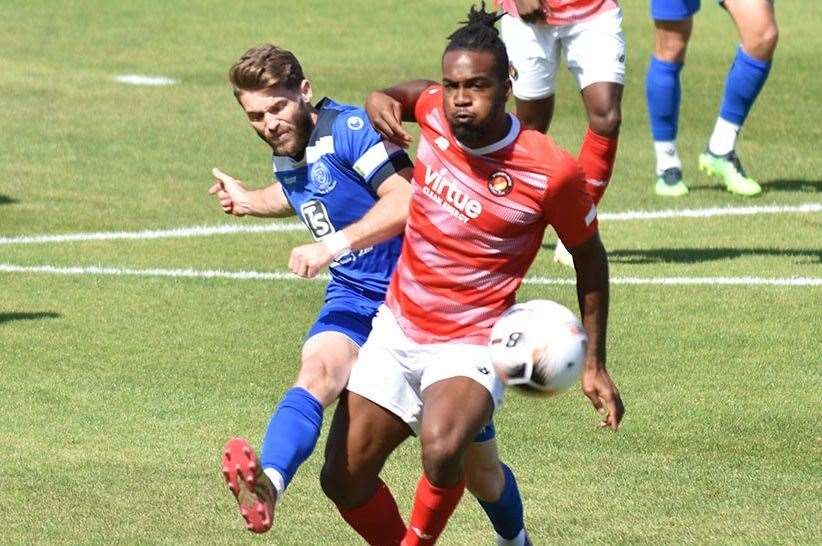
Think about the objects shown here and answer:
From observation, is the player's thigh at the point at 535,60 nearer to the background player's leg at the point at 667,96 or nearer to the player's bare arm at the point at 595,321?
the background player's leg at the point at 667,96

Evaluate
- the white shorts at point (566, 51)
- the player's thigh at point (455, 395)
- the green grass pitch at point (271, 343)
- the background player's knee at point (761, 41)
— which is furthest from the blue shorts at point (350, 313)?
the background player's knee at point (761, 41)

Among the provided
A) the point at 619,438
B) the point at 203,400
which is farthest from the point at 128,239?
the point at 619,438

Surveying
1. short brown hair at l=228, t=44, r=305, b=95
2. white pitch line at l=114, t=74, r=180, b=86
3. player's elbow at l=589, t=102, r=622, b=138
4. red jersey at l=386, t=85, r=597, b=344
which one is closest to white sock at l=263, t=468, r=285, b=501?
red jersey at l=386, t=85, r=597, b=344

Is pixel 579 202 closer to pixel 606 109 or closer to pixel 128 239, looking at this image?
pixel 606 109

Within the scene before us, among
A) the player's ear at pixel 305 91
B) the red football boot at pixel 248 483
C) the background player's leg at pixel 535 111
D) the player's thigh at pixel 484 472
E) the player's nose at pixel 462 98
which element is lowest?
the background player's leg at pixel 535 111

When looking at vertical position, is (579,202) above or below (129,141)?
above

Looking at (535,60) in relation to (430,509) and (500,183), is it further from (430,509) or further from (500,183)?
(430,509)

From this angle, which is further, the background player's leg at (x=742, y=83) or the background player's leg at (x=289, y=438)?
the background player's leg at (x=742, y=83)

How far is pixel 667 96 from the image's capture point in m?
14.5

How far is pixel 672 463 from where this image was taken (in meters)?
8.33

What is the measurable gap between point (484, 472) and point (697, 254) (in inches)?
233

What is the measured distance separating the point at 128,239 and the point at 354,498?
6.58 metres

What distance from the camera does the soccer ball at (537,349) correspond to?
6.61 metres

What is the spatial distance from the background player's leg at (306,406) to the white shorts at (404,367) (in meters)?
0.10
